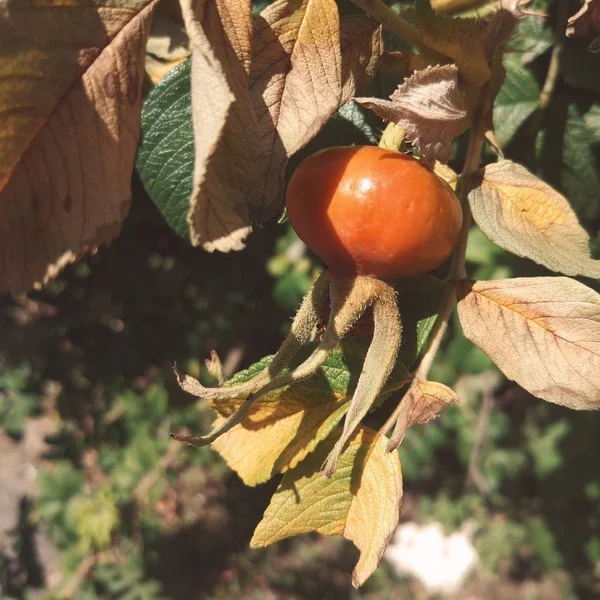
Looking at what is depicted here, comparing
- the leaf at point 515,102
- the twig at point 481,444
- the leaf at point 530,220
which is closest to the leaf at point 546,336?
the leaf at point 530,220

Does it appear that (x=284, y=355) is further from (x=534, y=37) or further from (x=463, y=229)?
(x=534, y=37)

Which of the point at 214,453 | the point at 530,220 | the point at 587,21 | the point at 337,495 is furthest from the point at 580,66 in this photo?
the point at 214,453

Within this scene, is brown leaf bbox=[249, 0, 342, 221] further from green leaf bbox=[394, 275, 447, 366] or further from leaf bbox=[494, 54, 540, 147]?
leaf bbox=[494, 54, 540, 147]

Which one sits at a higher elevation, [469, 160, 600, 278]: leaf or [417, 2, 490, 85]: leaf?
[417, 2, 490, 85]: leaf

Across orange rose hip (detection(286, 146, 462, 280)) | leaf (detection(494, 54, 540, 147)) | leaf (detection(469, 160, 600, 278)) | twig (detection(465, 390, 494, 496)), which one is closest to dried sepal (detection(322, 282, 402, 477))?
orange rose hip (detection(286, 146, 462, 280))

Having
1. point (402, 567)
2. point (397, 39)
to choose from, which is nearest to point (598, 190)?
point (397, 39)

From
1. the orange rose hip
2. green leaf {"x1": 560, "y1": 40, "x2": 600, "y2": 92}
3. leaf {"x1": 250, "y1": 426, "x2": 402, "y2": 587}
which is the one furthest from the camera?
green leaf {"x1": 560, "y1": 40, "x2": 600, "y2": 92}

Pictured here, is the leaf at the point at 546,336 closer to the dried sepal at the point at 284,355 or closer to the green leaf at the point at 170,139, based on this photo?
the dried sepal at the point at 284,355
